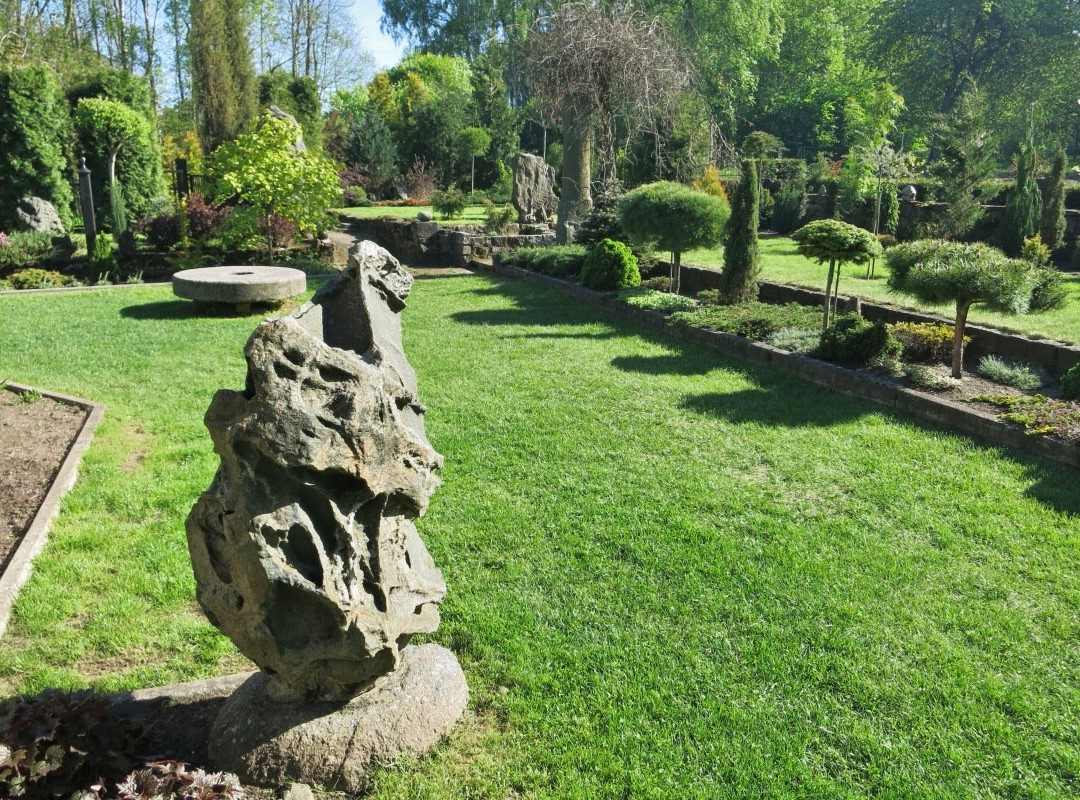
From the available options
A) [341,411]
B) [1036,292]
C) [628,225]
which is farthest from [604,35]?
[341,411]

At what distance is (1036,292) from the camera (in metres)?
10.5

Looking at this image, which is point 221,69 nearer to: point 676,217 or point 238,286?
point 238,286

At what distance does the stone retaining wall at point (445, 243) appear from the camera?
752 inches

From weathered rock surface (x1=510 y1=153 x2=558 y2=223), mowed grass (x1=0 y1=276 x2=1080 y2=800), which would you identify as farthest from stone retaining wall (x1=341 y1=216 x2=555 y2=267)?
mowed grass (x1=0 y1=276 x2=1080 y2=800)

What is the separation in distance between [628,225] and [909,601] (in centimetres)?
959

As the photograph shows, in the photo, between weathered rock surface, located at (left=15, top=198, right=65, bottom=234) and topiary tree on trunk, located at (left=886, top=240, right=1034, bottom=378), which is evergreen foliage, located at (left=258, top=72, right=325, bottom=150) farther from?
topiary tree on trunk, located at (left=886, top=240, right=1034, bottom=378)

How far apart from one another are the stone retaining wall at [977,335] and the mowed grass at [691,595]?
2544 millimetres

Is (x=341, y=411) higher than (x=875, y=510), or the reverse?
(x=341, y=411)

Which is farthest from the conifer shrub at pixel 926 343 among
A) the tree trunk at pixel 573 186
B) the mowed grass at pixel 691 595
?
the tree trunk at pixel 573 186

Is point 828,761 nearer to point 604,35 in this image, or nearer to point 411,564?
point 411,564

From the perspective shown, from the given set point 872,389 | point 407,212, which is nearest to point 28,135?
point 407,212

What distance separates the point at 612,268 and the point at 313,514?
37.9 feet

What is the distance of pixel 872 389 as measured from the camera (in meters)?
8.09

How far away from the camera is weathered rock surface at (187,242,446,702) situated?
246cm
